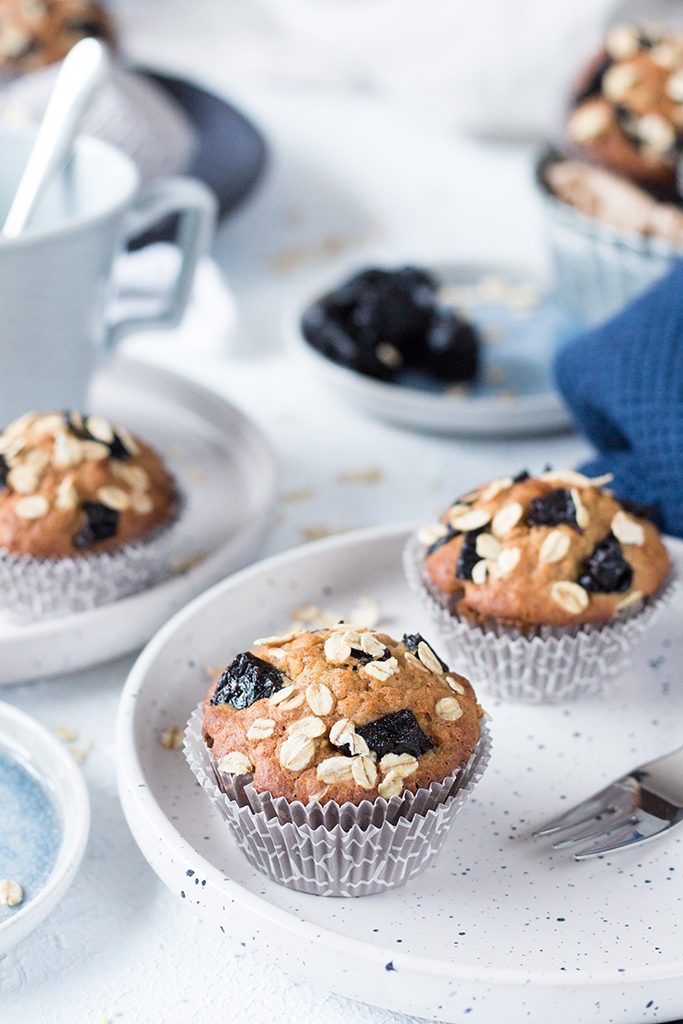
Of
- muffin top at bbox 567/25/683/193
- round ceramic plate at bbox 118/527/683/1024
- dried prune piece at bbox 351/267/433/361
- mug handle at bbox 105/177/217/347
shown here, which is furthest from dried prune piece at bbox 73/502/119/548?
muffin top at bbox 567/25/683/193

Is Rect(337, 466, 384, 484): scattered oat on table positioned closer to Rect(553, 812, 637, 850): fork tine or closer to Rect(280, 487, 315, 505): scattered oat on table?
Rect(280, 487, 315, 505): scattered oat on table

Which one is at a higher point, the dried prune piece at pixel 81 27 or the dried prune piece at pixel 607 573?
the dried prune piece at pixel 81 27

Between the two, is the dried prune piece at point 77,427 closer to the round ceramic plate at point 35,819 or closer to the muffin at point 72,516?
the muffin at point 72,516

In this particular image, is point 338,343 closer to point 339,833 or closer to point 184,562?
point 184,562

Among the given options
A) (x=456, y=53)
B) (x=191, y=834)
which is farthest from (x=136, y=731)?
(x=456, y=53)

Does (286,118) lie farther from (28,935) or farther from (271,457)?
(28,935)

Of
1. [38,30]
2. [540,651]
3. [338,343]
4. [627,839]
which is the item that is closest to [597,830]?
[627,839]

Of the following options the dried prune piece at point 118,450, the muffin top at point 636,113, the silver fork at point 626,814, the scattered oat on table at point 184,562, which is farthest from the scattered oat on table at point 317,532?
the muffin top at point 636,113
